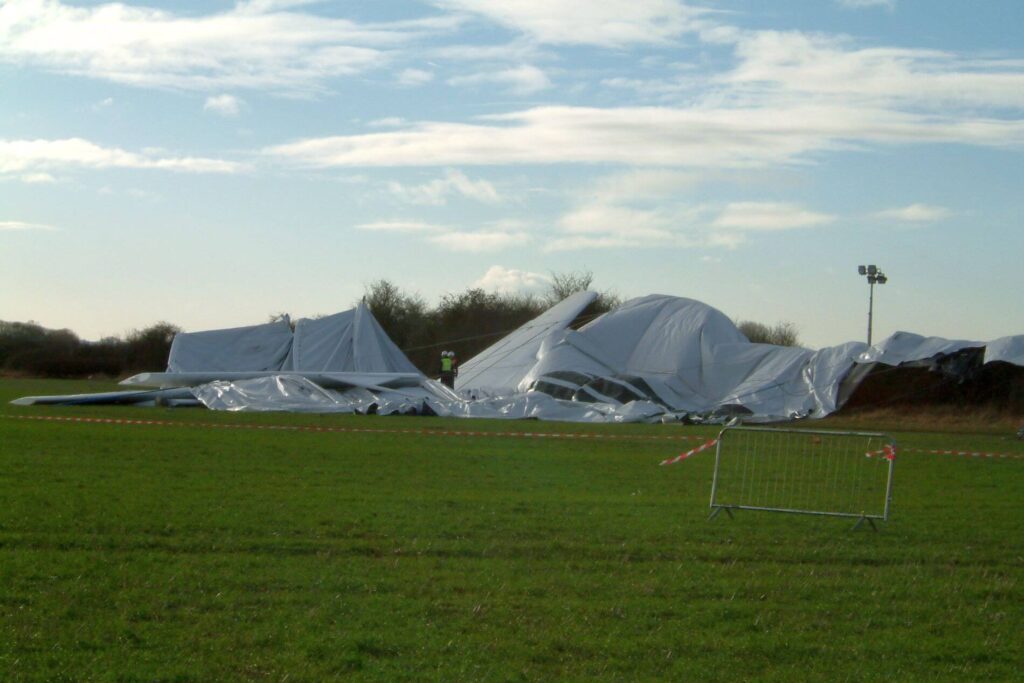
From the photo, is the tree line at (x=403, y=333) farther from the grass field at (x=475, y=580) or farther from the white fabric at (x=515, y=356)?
the grass field at (x=475, y=580)

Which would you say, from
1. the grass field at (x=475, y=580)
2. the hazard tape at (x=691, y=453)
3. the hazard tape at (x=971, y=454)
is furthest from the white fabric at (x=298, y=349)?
the grass field at (x=475, y=580)

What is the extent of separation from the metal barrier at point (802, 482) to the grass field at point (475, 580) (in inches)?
10.8

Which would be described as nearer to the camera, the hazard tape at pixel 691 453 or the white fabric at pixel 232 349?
the hazard tape at pixel 691 453

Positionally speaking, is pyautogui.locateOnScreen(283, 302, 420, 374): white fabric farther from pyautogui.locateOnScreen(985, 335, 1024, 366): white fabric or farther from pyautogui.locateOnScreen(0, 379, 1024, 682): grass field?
pyautogui.locateOnScreen(0, 379, 1024, 682): grass field

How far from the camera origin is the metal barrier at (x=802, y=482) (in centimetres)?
1102

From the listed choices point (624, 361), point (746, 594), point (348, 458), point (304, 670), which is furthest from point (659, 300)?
point (304, 670)

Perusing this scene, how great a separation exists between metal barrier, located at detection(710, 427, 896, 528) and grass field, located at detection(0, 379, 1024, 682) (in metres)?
0.27

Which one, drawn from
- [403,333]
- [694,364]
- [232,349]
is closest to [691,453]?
[694,364]

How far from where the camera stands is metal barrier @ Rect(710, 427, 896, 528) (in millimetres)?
11016

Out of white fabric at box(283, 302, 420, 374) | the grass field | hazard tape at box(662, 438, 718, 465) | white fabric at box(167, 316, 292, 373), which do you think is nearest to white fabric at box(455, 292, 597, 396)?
white fabric at box(283, 302, 420, 374)

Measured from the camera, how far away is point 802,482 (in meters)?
14.0

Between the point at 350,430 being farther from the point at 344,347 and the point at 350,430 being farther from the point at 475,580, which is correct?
the point at 344,347

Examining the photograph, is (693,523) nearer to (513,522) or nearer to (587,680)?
(513,522)

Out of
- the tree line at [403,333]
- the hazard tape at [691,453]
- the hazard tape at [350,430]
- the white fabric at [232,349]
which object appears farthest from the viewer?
the tree line at [403,333]
